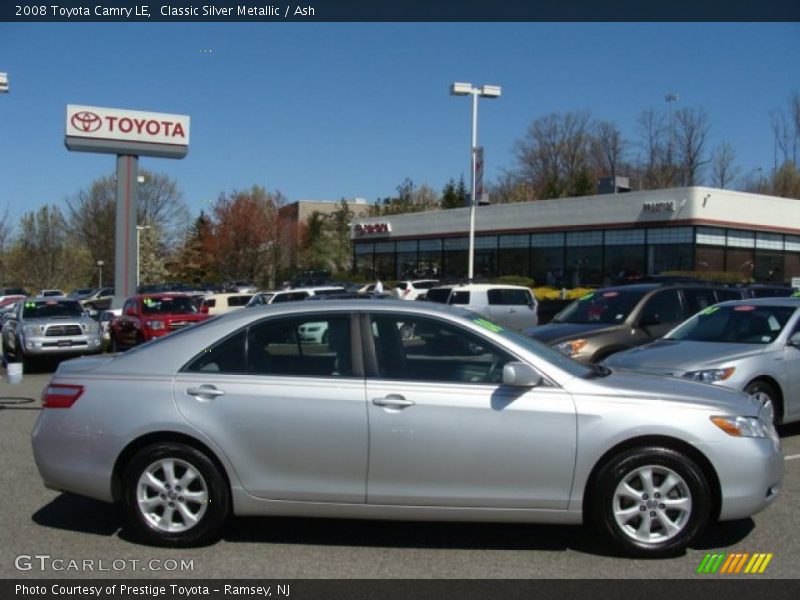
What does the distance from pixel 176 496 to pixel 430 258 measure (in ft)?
150

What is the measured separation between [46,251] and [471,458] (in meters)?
57.1

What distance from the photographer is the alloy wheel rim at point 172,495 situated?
202 inches

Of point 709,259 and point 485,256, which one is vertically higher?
point 485,256

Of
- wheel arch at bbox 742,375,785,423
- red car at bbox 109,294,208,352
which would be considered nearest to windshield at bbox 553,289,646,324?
wheel arch at bbox 742,375,785,423

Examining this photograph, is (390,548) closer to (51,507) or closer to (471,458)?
(471,458)

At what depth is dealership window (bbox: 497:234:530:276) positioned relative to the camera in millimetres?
44406

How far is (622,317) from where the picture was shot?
38.8 ft

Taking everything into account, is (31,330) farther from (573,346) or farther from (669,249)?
(669,249)

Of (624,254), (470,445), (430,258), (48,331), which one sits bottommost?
(48,331)

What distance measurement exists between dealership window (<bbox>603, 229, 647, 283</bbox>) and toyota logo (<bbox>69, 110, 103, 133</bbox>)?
77.1 ft

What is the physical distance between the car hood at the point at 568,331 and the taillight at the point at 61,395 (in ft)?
22.3

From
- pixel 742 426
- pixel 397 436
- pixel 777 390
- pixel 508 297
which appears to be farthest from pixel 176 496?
pixel 508 297

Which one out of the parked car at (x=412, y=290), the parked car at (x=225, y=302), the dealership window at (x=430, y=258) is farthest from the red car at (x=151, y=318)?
the dealership window at (x=430, y=258)

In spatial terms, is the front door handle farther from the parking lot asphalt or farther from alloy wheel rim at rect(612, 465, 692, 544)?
alloy wheel rim at rect(612, 465, 692, 544)
